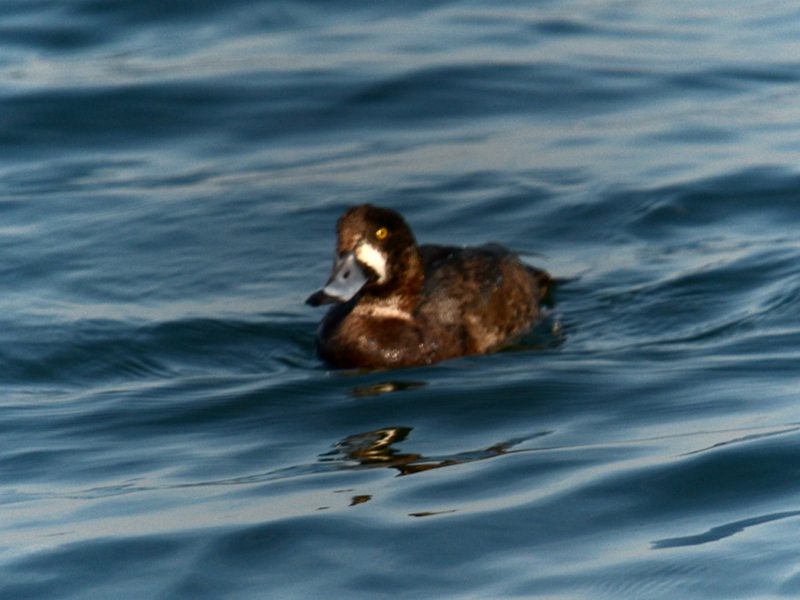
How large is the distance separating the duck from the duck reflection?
1330mm

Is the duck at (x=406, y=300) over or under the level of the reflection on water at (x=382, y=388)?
over

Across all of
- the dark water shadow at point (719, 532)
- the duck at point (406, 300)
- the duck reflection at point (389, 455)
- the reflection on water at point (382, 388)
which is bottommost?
the dark water shadow at point (719, 532)

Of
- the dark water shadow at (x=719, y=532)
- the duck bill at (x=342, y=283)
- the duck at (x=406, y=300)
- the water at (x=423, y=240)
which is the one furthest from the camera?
the duck at (x=406, y=300)

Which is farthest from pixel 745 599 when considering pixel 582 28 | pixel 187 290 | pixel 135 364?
pixel 582 28

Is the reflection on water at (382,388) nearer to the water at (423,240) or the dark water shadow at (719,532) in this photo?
the water at (423,240)

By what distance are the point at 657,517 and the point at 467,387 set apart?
202cm

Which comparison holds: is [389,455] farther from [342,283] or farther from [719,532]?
[342,283]

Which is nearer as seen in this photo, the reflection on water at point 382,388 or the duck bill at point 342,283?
the reflection on water at point 382,388

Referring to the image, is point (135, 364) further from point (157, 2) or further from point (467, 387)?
point (157, 2)

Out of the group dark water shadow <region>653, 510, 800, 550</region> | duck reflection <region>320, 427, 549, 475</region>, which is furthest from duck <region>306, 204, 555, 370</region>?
dark water shadow <region>653, 510, 800, 550</region>

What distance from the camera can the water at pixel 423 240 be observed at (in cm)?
423

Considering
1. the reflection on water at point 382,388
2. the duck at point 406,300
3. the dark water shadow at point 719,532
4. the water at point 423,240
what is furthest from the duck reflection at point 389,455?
the duck at point 406,300

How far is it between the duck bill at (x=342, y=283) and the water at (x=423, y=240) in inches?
17.0

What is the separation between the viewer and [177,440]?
→ 18.7ft
